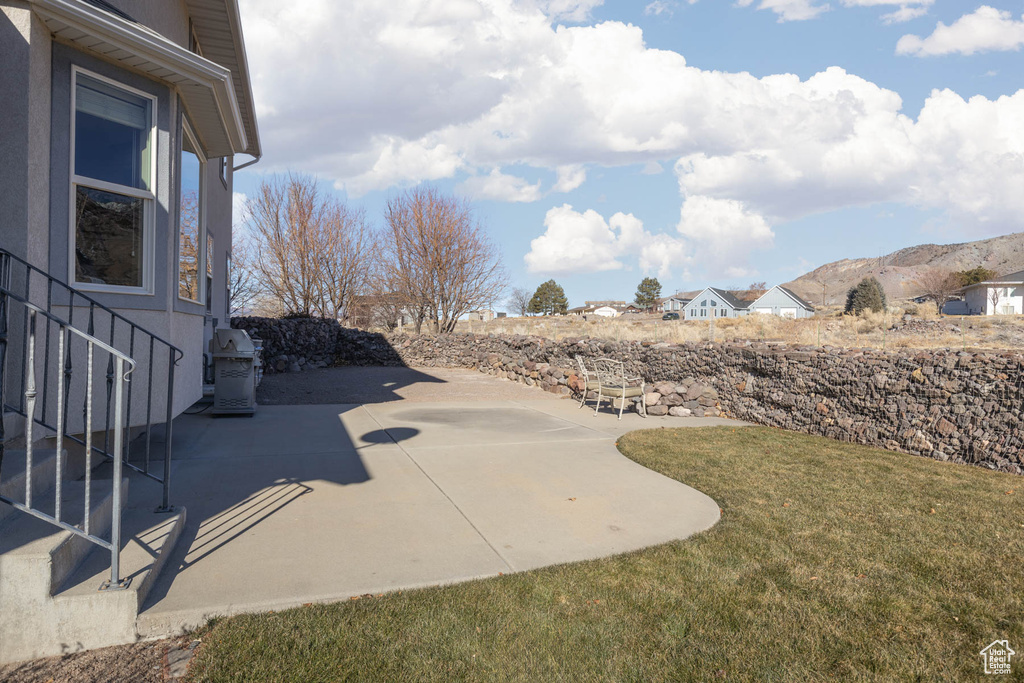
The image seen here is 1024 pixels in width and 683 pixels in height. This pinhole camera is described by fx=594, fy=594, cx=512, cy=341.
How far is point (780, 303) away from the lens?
68.9 meters

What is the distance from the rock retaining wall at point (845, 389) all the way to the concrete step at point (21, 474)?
8.61 m

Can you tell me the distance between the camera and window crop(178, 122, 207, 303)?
630 cm

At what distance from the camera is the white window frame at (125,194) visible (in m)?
4.74

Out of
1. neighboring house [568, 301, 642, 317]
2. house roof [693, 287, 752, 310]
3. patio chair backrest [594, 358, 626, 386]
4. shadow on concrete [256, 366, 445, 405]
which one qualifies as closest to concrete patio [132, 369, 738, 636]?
patio chair backrest [594, 358, 626, 386]

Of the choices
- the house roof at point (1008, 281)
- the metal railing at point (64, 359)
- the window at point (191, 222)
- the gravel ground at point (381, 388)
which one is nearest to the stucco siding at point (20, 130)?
the metal railing at point (64, 359)

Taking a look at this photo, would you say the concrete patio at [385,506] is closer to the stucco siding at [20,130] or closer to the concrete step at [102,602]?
the concrete step at [102,602]

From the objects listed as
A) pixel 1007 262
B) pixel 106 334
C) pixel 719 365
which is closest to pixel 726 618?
pixel 106 334

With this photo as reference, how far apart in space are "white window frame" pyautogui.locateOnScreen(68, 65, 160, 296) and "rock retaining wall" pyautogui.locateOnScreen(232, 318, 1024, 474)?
312 inches

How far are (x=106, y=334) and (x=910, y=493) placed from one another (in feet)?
24.7

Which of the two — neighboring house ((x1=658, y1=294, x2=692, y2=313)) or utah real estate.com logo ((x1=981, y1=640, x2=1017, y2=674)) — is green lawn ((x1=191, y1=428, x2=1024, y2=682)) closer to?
utah real estate.com logo ((x1=981, y1=640, x2=1017, y2=674))

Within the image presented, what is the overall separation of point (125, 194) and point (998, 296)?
185 feet

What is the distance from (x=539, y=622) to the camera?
321 cm

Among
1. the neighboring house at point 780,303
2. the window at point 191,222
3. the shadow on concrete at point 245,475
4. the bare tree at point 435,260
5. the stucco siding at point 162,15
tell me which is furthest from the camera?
the neighboring house at point 780,303

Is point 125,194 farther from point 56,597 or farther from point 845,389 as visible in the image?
point 845,389
